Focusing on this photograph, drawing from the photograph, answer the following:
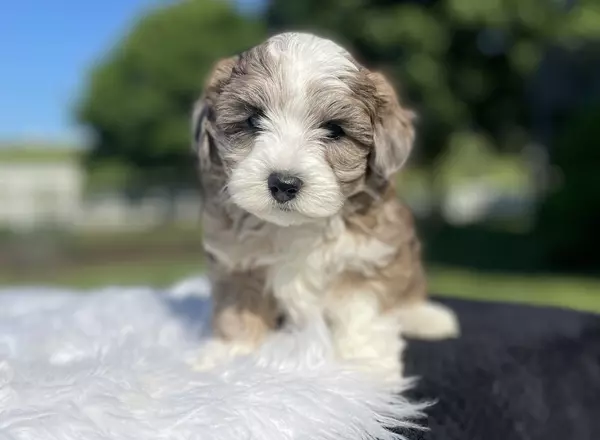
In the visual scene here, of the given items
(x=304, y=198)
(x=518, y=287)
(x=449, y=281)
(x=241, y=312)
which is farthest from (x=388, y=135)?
(x=449, y=281)

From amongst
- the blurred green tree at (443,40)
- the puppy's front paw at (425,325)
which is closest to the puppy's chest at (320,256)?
the puppy's front paw at (425,325)

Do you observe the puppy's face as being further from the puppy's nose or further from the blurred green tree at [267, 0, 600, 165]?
the blurred green tree at [267, 0, 600, 165]

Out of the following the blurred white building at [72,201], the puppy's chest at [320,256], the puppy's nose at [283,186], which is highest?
the puppy's nose at [283,186]

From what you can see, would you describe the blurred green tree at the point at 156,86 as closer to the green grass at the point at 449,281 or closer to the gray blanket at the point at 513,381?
the green grass at the point at 449,281

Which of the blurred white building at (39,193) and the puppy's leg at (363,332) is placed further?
the blurred white building at (39,193)

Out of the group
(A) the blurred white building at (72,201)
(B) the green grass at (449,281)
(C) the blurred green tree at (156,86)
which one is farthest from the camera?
(C) the blurred green tree at (156,86)

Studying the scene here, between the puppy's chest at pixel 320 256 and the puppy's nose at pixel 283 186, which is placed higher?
the puppy's nose at pixel 283 186

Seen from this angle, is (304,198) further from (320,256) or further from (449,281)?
(449,281)
